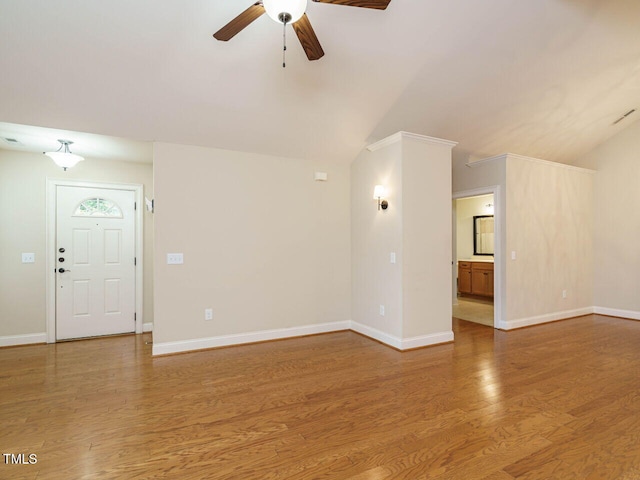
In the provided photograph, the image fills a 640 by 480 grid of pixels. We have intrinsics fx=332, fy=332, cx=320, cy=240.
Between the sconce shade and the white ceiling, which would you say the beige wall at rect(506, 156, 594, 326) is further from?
the sconce shade

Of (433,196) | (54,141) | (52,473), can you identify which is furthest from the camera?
(433,196)

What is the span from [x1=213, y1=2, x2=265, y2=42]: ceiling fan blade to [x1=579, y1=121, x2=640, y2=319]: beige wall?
21.8 ft

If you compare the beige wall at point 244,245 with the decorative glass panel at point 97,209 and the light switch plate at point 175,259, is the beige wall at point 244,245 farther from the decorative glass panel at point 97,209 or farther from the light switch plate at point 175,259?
the decorative glass panel at point 97,209

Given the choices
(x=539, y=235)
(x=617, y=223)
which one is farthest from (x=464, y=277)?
(x=617, y=223)

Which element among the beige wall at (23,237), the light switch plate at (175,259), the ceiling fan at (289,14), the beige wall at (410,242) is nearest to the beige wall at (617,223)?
the beige wall at (410,242)

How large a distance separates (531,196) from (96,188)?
6.42m

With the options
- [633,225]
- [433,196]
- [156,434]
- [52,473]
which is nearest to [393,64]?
[433,196]

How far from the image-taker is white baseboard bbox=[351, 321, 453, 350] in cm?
398

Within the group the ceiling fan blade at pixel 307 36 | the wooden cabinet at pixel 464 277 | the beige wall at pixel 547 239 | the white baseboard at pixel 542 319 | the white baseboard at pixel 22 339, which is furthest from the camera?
the wooden cabinet at pixel 464 277

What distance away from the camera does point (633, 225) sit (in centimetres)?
555

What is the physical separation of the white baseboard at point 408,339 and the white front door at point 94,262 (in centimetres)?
345

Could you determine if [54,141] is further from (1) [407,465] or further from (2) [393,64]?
(1) [407,465]

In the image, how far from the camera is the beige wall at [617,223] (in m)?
5.52

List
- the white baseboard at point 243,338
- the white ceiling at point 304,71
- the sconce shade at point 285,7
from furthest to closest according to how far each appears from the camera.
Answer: the white baseboard at point 243,338 → the white ceiling at point 304,71 → the sconce shade at point 285,7
